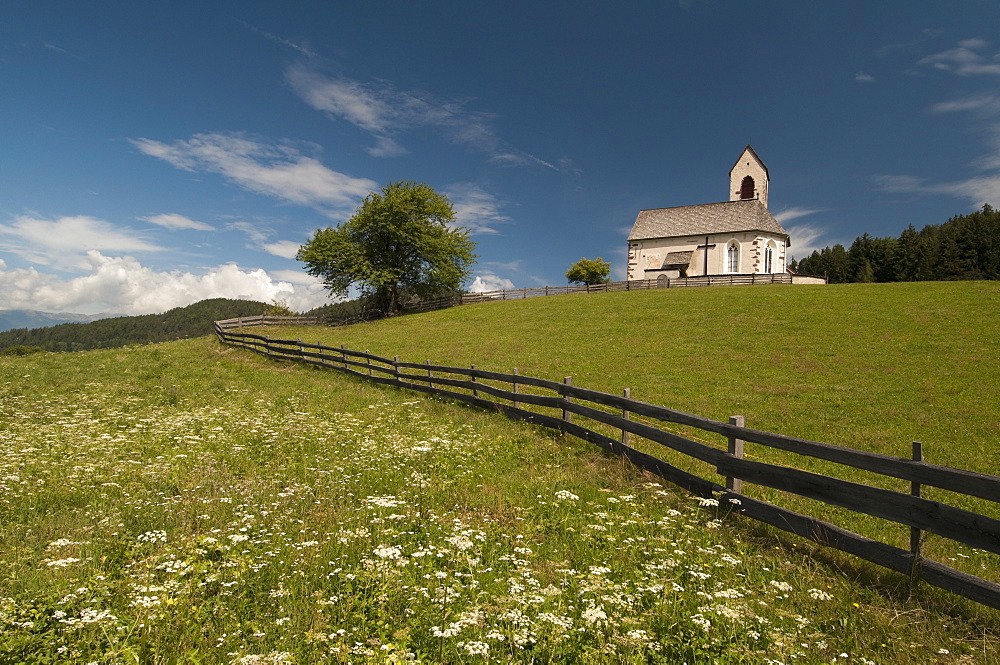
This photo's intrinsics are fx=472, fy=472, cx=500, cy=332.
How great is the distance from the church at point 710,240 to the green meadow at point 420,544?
42.5m

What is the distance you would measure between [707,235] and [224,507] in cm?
5901

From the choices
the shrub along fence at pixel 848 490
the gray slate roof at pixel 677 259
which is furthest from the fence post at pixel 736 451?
the gray slate roof at pixel 677 259

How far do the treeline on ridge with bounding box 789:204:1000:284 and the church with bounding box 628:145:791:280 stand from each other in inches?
472

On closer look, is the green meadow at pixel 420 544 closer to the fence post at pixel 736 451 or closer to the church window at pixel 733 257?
the fence post at pixel 736 451

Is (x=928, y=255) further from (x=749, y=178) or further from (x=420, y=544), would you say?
(x=420, y=544)

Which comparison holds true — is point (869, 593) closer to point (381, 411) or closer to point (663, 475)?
point (663, 475)

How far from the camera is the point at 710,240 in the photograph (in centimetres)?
5584

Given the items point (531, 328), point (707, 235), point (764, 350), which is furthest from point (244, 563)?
point (707, 235)

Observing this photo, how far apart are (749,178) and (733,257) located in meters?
16.5

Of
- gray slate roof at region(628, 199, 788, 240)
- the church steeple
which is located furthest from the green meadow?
the church steeple

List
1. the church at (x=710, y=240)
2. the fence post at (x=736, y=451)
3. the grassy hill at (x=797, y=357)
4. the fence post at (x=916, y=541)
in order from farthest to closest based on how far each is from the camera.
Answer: the church at (x=710, y=240), the grassy hill at (x=797, y=357), the fence post at (x=736, y=451), the fence post at (x=916, y=541)

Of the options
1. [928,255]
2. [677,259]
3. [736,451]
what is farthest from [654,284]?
[928,255]

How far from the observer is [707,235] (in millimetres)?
56000

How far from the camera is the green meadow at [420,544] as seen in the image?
343cm
